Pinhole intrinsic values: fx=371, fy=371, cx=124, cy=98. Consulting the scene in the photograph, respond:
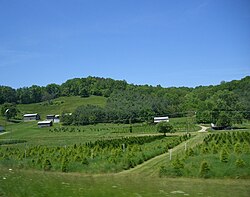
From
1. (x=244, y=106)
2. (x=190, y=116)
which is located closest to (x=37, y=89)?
(x=190, y=116)

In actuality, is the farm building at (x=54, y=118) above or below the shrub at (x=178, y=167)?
above

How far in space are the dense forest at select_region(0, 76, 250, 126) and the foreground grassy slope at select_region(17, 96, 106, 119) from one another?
274 inches

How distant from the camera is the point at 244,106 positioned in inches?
4060

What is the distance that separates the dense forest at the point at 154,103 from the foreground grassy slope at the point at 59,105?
274 inches

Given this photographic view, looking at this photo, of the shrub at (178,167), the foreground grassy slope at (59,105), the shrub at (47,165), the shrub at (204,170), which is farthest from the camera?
the foreground grassy slope at (59,105)

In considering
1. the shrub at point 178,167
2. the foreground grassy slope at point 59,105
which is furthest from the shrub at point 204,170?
the foreground grassy slope at point 59,105

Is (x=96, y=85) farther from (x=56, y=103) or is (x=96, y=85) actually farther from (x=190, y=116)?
(x=190, y=116)

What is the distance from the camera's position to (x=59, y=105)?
154 m

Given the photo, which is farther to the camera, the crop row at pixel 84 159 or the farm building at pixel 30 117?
the farm building at pixel 30 117

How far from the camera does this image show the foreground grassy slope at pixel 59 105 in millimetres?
144438

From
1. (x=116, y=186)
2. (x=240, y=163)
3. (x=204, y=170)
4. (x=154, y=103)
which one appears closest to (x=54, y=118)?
(x=154, y=103)

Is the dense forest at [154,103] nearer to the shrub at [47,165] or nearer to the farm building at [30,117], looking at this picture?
the farm building at [30,117]

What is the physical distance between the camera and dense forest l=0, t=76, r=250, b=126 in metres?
98.8

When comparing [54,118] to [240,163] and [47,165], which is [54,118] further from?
[240,163]
